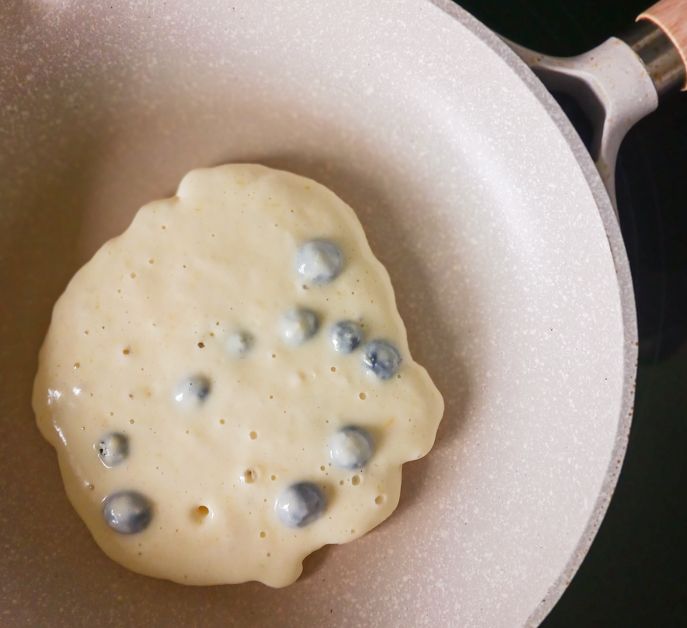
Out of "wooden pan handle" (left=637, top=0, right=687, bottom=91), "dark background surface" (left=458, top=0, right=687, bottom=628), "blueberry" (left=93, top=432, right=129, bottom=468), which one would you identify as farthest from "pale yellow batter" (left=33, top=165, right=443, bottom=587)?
"wooden pan handle" (left=637, top=0, right=687, bottom=91)

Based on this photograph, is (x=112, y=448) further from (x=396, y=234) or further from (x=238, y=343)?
(x=396, y=234)

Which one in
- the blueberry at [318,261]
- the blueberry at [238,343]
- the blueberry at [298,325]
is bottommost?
the blueberry at [238,343]

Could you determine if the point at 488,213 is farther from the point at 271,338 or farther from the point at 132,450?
the point at 132,450

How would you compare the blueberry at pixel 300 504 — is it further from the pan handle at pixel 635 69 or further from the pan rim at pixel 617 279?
the pan handle at pixel 635 69

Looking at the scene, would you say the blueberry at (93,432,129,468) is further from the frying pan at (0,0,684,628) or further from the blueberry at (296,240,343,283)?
the blueberry at (296,240,343,283)

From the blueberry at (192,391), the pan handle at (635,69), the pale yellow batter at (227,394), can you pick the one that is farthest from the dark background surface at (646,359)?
the blueberry at (192,391)
